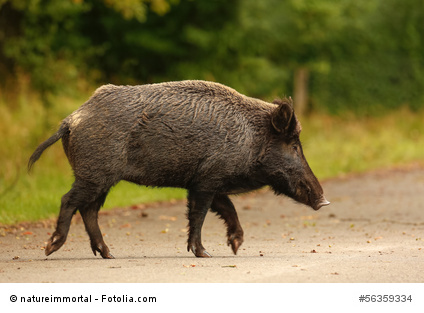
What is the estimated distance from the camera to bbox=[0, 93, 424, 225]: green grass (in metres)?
13.3

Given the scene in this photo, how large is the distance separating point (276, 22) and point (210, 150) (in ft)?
75.1

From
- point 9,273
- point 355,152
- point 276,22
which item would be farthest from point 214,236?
point 276,22

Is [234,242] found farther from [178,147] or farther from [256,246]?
[178,147]

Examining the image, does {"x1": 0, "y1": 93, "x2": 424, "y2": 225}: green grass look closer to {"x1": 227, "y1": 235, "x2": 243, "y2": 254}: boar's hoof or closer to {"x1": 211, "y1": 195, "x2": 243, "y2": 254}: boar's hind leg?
{"x1": 211, "y1": 195, "x2": 243, "y2": 254}: boar's hind leg

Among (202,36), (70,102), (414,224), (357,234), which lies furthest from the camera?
(202,36)

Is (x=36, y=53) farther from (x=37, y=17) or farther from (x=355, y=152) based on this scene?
(x=355, y=152)

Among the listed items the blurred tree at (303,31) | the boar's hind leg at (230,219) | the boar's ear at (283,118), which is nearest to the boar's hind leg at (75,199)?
the boar's hind leg at (230,219)

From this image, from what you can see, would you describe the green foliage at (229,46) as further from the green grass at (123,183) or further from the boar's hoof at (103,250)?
the boar's hoof at (103,250)

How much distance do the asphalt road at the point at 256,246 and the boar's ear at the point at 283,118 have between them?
134cm

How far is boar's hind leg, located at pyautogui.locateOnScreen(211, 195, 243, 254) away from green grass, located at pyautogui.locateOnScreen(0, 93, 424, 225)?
4.60 ft

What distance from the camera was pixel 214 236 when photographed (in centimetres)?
1091

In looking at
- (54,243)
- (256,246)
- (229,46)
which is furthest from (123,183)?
(229,46)

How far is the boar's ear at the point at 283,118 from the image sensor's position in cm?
891

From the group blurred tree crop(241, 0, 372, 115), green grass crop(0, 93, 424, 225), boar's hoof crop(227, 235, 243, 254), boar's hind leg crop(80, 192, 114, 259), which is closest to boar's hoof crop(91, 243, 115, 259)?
boar's hind leg crop(80, 192, 114, 259)
